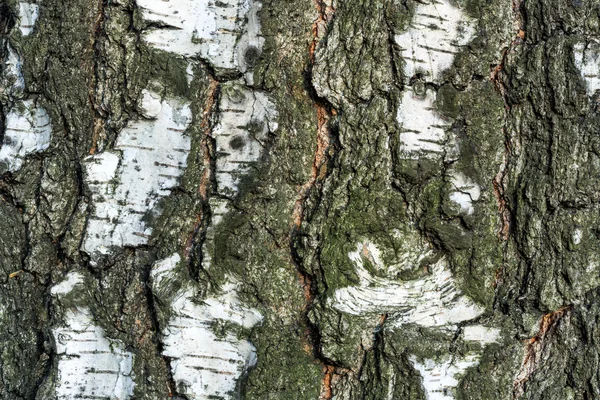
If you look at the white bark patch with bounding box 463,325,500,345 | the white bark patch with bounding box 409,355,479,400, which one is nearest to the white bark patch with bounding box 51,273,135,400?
the white bark patch with bounding box 409,355,479,400

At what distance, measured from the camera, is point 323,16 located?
70.8 inches

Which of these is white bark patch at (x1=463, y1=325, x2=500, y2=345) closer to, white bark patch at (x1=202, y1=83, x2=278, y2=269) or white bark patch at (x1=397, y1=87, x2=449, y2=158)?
white bark patch at (x1=397, y1=87, x2=449, y2=158)

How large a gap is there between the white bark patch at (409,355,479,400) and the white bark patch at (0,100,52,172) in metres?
1.13

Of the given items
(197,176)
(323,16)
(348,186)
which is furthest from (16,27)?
(348,186)

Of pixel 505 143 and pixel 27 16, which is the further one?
pixel 27 16

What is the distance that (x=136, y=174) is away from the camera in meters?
1.84

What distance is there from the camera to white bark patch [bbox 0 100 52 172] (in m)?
1.95

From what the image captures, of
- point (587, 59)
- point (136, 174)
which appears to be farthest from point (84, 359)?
point (587, 59)

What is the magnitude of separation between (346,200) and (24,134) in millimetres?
898

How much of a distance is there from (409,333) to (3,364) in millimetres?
1131

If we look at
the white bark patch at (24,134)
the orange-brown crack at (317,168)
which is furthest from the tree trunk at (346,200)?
the white bark patch at (24,134)

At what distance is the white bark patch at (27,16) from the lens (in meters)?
1.93

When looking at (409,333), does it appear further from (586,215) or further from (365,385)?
(586,215)

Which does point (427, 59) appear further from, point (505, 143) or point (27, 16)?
point (27, 16)
